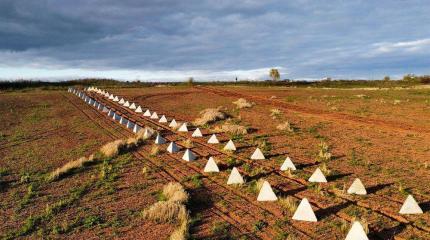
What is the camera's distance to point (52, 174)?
18.3 m

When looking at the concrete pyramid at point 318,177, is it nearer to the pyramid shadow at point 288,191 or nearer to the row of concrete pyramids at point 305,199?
the row of concrete pyramids at point 305,199

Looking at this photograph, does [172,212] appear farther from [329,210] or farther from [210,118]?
[210,118]

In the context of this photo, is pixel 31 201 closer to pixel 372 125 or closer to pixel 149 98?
pixel 372 125

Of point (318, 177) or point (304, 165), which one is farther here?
point (304, 165)

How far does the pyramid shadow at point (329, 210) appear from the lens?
12670 millimetres

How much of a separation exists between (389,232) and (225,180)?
22.6 feet

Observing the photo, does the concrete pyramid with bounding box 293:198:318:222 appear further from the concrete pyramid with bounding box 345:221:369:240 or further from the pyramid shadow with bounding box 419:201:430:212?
the pyramid shadow with bounding box 419:201:430:212

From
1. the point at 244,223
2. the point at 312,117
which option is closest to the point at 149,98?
the point at 312,117

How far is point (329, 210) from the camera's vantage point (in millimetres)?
13070

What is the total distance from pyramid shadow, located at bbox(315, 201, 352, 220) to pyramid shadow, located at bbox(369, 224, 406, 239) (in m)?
1.66

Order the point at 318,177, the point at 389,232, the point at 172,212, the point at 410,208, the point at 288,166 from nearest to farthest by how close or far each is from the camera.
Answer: the point at 389,232 < the point at 410,208 < the point at 172,212 < the point at 318,177 < the point at 288,166

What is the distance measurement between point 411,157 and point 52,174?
54.2ft

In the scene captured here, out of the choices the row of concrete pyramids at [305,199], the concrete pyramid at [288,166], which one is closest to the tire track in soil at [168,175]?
the row of concrete pyramids at [305,199]

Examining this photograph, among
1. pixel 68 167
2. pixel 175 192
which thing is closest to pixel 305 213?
pixel 175 192
